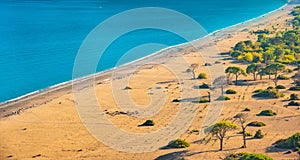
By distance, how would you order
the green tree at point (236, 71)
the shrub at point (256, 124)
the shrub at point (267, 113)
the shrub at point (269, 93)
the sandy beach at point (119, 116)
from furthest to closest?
the green tree at point (236, 71) → the shrub at point (269, 93) → the shrub at point (267, 113) → the shrub at point (256, 124) → the sandy beach at point (119, 116)

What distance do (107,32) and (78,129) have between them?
3966 inches

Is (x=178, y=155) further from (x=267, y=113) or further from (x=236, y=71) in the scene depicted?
(x=236, y=71)

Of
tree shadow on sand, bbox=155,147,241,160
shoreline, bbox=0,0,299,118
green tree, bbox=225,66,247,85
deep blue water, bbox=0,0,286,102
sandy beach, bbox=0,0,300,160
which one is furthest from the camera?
deep blue water, bbox=0,0,286,102

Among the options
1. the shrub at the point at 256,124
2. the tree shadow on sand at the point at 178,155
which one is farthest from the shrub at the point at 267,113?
the tree shadow on sand at the point at 178,155

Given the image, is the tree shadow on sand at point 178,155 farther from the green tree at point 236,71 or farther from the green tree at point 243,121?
the green tree at point 236,71

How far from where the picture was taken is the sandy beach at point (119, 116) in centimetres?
4444

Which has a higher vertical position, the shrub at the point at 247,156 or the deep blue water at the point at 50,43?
the deep blue water at the point at 50,43

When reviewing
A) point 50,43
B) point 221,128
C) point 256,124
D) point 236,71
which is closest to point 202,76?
point 236,71

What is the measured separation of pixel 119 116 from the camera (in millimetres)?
58156

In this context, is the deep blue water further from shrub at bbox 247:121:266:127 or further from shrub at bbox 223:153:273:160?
shrub at bbox 223:153:273:160

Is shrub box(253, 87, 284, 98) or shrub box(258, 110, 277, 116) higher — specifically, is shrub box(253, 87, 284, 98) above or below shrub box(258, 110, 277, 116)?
above

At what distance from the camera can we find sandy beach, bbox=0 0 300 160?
4444cm

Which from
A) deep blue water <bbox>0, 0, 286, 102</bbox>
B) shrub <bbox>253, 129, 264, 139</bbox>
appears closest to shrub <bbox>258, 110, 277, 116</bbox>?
A: shrub <bbox>253, 129, 264, 139</bbox>

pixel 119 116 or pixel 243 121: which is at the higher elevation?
pixel 119 116
